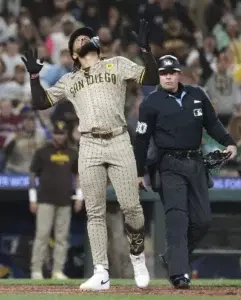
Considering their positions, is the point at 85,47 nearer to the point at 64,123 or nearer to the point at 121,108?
the point at 121,108

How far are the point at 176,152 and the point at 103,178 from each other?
789mm

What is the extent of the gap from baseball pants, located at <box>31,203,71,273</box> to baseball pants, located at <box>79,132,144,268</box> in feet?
17.1

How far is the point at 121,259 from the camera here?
13.7 m

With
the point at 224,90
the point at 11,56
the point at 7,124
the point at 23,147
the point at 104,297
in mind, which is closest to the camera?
the point at 104,297

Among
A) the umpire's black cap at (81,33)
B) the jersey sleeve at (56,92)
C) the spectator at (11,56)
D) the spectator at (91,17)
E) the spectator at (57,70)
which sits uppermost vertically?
the spectator at (91,17)

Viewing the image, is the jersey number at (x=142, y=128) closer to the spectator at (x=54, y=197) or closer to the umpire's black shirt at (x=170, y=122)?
the umpire's black shirt at (x=170, y=122)

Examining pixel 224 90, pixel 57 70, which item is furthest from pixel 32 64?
pixel 224 90

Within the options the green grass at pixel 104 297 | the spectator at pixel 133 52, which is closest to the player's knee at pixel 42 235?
the spectator at pixel 133 52

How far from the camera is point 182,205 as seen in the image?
9352mm

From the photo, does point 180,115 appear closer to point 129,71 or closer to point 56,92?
point 129,71

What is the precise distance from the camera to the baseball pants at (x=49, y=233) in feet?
46.2

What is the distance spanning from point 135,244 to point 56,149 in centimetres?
560

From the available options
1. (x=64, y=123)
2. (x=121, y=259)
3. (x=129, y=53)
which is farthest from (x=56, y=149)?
(x=129, y=53)

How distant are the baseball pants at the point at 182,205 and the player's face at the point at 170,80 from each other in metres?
0.58
